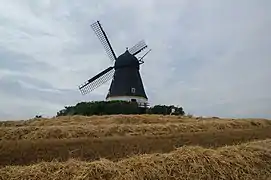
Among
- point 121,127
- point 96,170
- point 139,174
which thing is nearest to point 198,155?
point 139,174

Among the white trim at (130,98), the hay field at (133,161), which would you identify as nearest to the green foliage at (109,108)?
the white trim at (130,98)

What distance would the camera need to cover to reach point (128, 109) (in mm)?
39125

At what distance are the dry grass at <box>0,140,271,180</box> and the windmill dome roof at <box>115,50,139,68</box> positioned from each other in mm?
36107

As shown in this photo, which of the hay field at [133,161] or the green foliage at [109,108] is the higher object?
the green foliage at [109,108]

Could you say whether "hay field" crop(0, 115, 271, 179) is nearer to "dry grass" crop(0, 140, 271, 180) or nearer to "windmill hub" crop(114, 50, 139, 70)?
"dry grass" crop(0, 140, 271, 180)

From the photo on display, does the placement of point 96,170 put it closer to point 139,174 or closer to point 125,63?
point 139,174

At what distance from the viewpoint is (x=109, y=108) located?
126 ft

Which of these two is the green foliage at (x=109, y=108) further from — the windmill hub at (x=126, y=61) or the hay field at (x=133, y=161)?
the hay field at (x=133, y=161)

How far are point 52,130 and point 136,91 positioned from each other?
27.9m

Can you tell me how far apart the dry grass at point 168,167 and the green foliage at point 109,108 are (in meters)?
26.9

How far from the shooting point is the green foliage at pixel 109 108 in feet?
124

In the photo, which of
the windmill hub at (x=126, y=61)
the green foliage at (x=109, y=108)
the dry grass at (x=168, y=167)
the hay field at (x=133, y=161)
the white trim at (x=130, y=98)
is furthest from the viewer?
the windmill hub at (x=126, y=61)

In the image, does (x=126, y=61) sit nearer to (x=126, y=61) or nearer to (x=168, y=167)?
(x=126, y=61)

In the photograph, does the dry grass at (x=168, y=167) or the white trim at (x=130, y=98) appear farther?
the white trim at (x=130, y=98)
